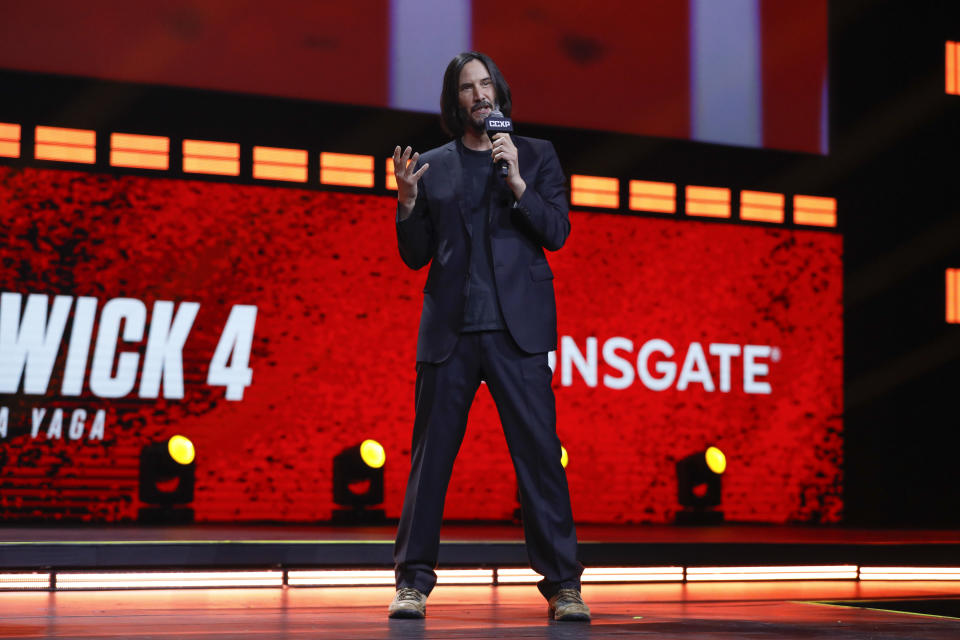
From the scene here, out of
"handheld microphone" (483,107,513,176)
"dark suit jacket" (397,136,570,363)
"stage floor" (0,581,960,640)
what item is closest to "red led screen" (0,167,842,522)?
"stage floor" (0,581,960,640)

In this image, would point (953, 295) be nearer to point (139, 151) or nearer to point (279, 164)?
point (279, 164)

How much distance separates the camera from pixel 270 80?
586cm

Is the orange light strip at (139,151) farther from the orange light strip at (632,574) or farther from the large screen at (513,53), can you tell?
the orange light strip at (632,574)

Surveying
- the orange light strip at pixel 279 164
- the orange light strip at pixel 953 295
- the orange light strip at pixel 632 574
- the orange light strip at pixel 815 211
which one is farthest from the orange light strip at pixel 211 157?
the orange light strip at pixel 953 295

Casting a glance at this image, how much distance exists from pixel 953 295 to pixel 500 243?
18.3ft

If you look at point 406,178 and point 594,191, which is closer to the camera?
point 406,178

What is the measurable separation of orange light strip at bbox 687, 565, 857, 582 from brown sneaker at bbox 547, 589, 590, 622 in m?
1.82

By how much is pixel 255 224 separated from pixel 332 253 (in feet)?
1.33

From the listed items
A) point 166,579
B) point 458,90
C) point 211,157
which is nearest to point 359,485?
point 211,157

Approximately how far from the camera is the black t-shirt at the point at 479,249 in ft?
7.73

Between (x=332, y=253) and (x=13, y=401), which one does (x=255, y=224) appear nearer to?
(x=332, y=253)

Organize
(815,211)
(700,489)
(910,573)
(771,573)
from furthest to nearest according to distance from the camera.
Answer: (815,211), (700,489), (910,573), (771,573)

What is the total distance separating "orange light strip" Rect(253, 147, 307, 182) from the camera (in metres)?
5.89

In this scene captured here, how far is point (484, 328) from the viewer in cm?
235
